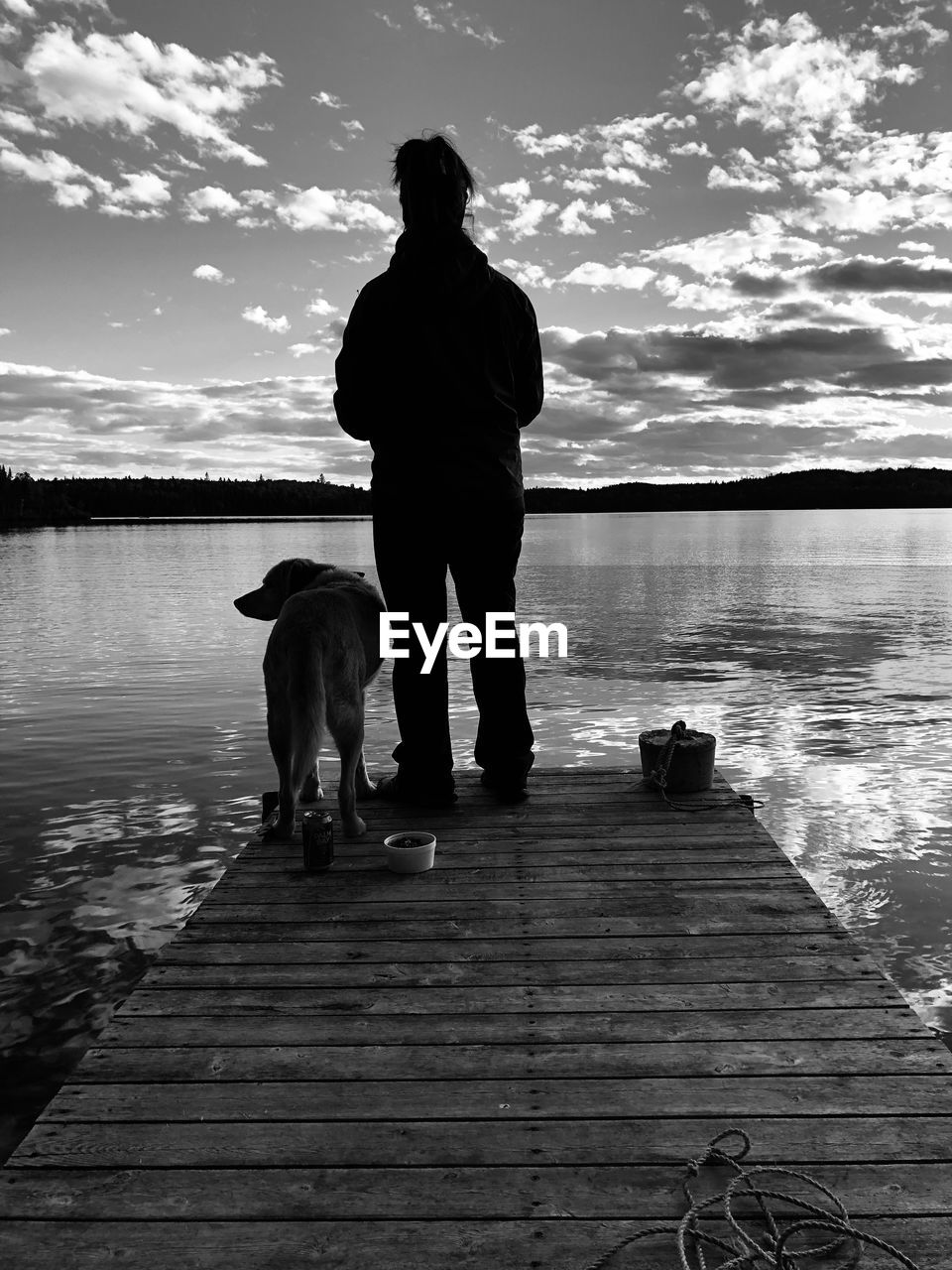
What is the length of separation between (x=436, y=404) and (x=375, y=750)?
6.73 meters

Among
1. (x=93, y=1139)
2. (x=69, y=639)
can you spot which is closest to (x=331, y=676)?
(x=93, y=1139)

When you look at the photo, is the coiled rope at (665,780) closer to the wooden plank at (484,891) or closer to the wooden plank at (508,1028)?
the wooden plank at (484,891)

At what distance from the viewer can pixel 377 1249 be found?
6.76 ft

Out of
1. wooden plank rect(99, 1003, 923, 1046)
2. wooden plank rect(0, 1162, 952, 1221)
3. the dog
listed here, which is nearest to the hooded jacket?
the dog

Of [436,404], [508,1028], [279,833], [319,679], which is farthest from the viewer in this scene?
[279,833]

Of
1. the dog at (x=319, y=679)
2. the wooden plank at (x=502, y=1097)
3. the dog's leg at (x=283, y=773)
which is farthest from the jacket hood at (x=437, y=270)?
the wooden plank at (x=502, y=1097)

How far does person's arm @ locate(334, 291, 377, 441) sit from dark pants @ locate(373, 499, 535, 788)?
52 cm

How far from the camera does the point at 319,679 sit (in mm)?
4656

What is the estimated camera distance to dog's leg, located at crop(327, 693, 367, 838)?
4.83 meters

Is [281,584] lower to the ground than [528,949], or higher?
higher

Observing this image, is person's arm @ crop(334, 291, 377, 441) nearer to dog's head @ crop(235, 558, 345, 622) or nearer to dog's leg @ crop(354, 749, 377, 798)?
Result: dog's head @ crop(235, 558, 345, 622)

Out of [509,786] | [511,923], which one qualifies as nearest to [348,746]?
[509,786]

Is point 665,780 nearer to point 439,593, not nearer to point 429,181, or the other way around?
point 439,593

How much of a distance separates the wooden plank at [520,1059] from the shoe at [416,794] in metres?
2.56
